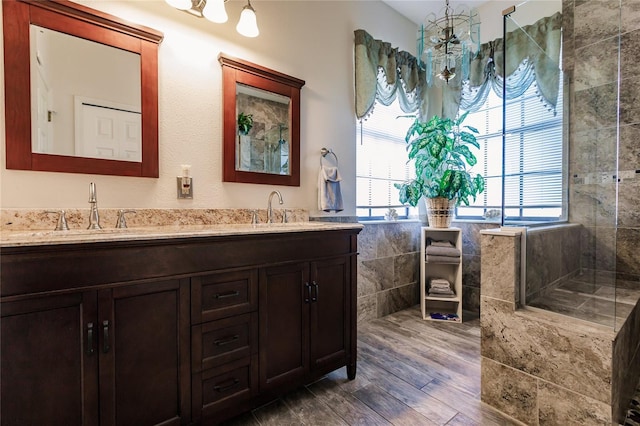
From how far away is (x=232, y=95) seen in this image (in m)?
1.87

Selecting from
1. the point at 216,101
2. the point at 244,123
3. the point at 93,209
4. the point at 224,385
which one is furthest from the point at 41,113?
the point at 224,385

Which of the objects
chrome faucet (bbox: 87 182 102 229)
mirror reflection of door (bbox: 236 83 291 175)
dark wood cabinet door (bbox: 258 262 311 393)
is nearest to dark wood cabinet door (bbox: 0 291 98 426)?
chrome faucet (bbox: 87 182 102 229)

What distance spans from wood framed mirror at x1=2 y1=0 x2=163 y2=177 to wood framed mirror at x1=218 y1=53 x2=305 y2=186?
0.43 metres

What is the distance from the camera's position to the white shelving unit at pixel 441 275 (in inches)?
105

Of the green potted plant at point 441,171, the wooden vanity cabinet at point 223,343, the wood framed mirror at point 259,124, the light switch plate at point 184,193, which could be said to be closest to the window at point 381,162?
the green potted plant at point 441,171

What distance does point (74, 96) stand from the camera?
141cm

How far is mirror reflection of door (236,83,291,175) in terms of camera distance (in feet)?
6.33

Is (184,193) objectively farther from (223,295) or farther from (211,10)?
(211,10)

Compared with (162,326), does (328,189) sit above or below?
above

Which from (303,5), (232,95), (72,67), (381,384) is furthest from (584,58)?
(72,67)

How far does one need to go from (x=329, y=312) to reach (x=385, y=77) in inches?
88.0

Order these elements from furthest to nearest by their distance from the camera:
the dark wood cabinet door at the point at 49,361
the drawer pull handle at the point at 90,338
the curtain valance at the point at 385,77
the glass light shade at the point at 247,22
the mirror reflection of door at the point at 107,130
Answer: the curtain valance at the point at 385,77 < the glass light shade at the point at 247,22 < the mirror reflection of door at the point at 107,130 < the drawer pull handle at the point at 90,338 < the dark wood cabinet door at the point at 49,361

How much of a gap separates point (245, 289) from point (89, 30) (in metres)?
1.51

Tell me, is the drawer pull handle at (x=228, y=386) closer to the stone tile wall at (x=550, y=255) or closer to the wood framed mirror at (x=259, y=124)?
the wood framed mirror at (x=259, y=124)
